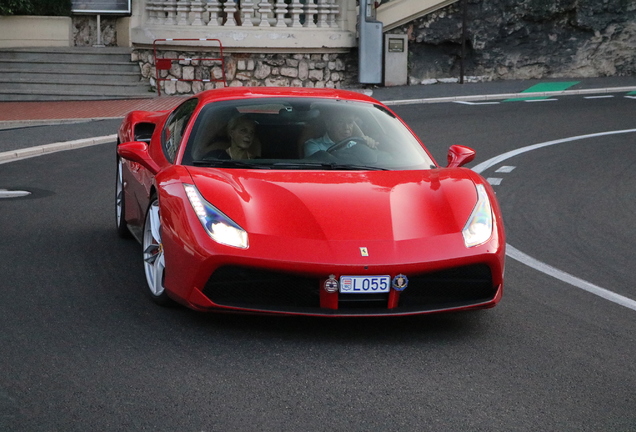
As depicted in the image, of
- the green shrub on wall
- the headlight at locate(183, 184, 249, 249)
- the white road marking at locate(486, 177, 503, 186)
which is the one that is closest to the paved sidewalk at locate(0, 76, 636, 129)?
the green shrub on wall

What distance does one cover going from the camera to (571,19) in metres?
23.2

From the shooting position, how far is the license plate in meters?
5.21

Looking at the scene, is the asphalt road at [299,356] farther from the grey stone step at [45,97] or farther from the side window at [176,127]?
the grey stone step at [45,97]

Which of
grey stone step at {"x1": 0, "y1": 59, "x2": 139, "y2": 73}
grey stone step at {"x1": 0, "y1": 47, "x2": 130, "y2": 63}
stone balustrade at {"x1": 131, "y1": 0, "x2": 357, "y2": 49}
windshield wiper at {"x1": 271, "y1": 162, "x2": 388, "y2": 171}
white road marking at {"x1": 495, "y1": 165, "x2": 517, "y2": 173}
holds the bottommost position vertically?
white road marking at {"x1": 495, "y1": 165, "x2": 517, "y2": 173}

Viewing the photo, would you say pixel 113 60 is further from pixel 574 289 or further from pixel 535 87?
pixel 574 289

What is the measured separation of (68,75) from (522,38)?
32.4ft

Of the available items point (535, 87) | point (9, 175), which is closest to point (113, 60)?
point (535, 87)

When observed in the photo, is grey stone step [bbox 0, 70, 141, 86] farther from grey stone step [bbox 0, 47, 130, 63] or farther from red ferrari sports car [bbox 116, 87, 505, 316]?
red ferrari sports car [bbox 116, 87, 505, 316]

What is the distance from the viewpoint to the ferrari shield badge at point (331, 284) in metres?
5.20

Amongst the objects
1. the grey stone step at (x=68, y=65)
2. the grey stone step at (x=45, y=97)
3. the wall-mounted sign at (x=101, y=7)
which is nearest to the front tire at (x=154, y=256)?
the grey stone step at (x=45, y=97)

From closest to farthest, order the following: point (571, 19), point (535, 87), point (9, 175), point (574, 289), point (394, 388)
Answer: point (394, 388)
point (574, 289)
point (9, 175)
point (535, 87)
point (571, 19)

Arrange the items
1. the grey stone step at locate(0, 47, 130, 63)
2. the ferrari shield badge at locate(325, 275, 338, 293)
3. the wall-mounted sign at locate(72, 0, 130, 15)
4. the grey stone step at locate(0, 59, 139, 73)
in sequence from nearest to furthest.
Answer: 1. the ferrari shield badge at locate(325, 275, 338, 293)
2. the grey stone step at locate(0, 59, 139, 73)
3. the grey stone step at locate(0, 47, 130, 63)
4. the wall-mounted sign at locate(72, 0, 130, 15)

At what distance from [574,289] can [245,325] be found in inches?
88.2

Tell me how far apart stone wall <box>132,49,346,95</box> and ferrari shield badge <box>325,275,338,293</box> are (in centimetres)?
1715
